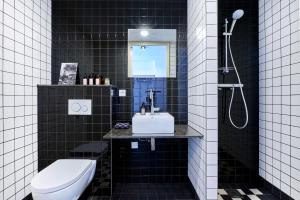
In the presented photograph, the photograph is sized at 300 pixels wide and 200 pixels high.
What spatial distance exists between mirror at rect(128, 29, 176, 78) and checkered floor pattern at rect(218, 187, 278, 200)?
1.62 metres

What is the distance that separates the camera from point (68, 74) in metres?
2.51

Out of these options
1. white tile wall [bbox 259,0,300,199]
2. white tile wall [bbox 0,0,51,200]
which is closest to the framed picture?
white tile wall [bbox 0,0,51,200]

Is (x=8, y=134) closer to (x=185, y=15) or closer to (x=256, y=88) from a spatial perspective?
(x=185, y=15)

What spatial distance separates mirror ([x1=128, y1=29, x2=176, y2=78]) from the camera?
102 inches

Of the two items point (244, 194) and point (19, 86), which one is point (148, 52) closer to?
point (19, 86)

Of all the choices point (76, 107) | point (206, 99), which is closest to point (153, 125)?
point (206, 99)

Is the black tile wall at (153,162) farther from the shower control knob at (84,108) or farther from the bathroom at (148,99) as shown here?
the shower control knob at (84,108)

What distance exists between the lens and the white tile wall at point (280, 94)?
192 cm

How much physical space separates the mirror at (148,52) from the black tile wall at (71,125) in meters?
0.57

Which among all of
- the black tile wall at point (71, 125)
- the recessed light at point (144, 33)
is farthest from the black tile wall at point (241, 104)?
A: the black tile wall at point (71, 125)

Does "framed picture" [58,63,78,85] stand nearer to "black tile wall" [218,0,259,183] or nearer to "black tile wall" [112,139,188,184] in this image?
"black tile wall" [112,139,188,184]

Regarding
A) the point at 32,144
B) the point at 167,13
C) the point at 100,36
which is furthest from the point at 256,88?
the point at 32,144

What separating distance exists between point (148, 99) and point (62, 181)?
1.37 metres

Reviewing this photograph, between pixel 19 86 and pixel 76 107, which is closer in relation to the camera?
pixel 19 86
